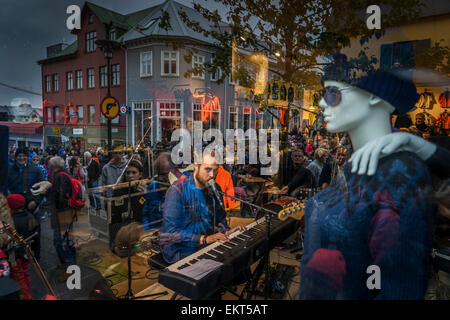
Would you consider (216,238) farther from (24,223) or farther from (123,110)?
(24,223)

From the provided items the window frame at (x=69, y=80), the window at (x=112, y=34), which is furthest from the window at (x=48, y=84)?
the window at (x=112, y=34)

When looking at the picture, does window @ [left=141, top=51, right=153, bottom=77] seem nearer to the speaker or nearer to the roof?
the roof

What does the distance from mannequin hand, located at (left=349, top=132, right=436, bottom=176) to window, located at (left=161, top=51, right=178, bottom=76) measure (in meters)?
2.37

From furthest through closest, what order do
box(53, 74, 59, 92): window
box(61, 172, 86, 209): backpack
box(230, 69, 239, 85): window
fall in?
1. box(61, 172, 86, 209): backpack
2. box(230, 69, 239, 85): window
3. box(53, 74, 59, 92): window

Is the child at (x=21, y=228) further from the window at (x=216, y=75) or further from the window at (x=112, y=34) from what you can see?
the window at (x=216, y=75)

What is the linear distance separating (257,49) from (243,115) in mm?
835

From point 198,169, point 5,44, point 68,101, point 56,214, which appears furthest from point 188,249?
point 56,214

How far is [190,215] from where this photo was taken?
2588mm

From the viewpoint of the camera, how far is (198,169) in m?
2.71

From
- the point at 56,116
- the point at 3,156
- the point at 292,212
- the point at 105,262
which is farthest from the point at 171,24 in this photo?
the point at 105,262

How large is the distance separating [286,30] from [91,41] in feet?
6.25

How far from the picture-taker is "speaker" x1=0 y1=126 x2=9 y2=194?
6.59ft

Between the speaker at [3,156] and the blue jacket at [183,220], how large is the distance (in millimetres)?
1336

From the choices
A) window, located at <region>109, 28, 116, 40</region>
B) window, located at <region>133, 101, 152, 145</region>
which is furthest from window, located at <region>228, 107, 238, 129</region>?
window, located at <region>109, 28, 116, 40</region>
